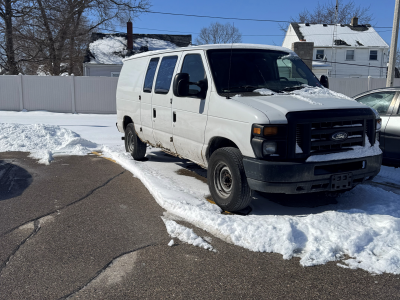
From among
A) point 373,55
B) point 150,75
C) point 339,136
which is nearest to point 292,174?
point 339,136

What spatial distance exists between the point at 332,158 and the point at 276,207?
3.89 feet

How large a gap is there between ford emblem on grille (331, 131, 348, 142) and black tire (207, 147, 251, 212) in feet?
3.76

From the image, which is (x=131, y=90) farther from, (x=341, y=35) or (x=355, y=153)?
(x=341, y=35)

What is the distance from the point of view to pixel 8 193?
6223 millimetres

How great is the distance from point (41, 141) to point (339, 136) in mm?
8221

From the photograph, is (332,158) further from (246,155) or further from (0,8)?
(0,8)

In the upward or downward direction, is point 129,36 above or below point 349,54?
above

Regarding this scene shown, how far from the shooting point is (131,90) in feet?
27.3

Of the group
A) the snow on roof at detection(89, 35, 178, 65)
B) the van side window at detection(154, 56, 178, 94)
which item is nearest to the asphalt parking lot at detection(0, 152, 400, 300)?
the van side window at detection(154, 56, 178, 94)

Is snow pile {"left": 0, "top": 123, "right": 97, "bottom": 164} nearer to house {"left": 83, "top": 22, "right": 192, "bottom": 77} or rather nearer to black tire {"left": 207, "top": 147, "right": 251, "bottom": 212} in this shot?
black tire {"left": 207, "top": 147, "right": 251, "bottom": 212}

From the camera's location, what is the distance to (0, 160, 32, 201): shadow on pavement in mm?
6242

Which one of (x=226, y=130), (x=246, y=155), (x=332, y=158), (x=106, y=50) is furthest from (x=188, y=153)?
(x=106, y=50)

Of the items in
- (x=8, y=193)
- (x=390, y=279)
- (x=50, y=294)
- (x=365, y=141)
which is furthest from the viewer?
(x=8, y=193)

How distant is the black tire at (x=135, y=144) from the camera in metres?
8.40
